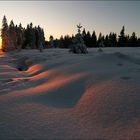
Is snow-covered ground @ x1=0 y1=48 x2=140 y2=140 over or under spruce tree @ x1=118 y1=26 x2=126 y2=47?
under

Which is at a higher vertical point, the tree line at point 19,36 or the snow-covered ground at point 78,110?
the tree line at point 19,36

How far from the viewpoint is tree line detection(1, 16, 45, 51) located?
77312 millimetres

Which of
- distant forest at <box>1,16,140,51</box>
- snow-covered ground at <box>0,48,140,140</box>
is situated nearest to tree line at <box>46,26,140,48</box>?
distant forest at <box>1,16,140,51</box>

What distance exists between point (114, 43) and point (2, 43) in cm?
4088

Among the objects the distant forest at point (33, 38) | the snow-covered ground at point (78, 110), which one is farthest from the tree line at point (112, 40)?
the snow-covered ground at point (78, 110)

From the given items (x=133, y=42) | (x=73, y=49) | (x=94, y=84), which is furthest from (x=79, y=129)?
(x=133, y=42)

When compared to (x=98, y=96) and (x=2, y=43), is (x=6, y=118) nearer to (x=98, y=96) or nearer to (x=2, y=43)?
(x=98, y=96)

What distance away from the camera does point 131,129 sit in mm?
7062

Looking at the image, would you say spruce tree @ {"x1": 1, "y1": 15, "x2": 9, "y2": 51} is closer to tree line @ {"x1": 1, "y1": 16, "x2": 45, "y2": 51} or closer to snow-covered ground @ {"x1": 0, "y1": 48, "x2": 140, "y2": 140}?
tree line @ {"x1": 1, "y1": 16, "x2": 45, "y2": 51}

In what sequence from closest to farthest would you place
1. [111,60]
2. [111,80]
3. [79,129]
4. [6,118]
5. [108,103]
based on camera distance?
[79,129]
[6,118]
[108,103]
[111,80]
[111,60]

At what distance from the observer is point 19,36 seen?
84688mm

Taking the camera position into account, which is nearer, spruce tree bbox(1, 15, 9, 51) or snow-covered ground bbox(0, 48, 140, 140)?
snow-covered ground bbox(0, 48, 140, 140)

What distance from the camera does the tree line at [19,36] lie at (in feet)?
254

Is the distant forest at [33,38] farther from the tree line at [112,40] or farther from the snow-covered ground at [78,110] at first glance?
the snow-covered ground at [78,110]
